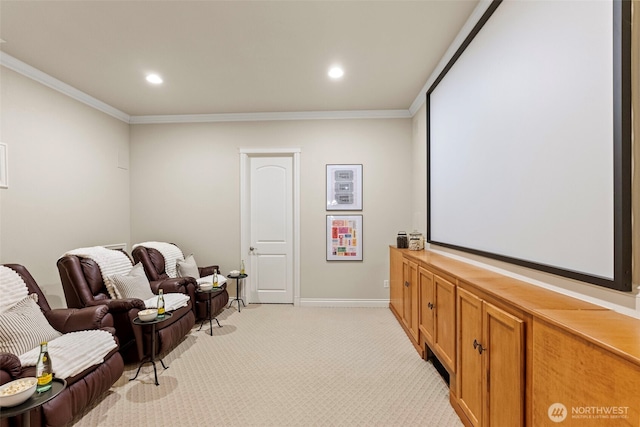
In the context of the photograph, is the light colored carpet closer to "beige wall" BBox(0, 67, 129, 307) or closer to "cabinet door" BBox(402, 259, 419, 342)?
"cabinet door" BBox(402, 259, 419, 342)

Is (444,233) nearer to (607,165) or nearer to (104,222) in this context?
(607,165)

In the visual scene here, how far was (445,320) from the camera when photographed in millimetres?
2238

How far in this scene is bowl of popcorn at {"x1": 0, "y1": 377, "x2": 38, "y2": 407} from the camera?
1370 millimetres

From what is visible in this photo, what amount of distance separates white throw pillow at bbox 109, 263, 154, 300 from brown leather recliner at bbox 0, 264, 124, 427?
1.63 feet

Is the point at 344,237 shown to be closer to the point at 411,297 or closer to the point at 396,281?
the point at 396,281

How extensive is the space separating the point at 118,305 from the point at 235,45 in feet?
8.65

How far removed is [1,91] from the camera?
2.85 metres

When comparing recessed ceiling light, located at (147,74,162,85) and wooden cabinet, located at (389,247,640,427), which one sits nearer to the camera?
wooden cabinet, located at (389,247,640,427)

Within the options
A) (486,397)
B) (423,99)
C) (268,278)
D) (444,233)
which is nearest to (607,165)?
(486,397)

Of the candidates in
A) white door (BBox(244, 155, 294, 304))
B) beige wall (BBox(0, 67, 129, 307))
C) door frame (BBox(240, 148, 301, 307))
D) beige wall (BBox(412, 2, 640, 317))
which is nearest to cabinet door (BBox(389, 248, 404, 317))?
door frame (BBox(240, 148, 301, 307))

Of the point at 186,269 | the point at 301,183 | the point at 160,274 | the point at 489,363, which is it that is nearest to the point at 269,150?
the point at 301,183

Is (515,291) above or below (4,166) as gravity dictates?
below

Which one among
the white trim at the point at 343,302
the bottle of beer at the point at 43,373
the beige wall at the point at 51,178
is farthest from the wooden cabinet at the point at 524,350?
the beige wall at the point at 51,178

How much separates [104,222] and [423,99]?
470 centimetres
